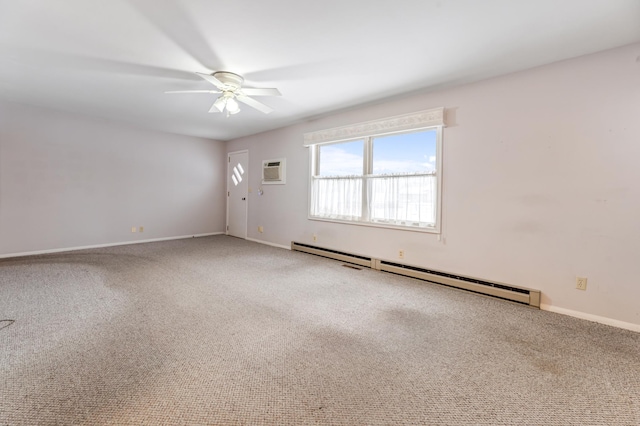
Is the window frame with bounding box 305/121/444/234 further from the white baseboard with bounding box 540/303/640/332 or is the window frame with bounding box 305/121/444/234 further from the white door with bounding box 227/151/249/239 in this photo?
the white door with bounding box 227/151/249/239

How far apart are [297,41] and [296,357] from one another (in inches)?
99.0

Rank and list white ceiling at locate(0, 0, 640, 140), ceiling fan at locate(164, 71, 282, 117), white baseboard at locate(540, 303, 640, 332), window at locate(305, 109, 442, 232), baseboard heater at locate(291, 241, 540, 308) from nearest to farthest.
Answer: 1. white ceiling at locate(0, 0, 640, 140)
2. white baseboard at locate(540, 303, 640, 332)
3. baseboard heater at locate(291, 241, 540, 308)
4. ceiling fan at locate(164, 71, 282, 117)
5. window at locate(305, 109, 442, 232)

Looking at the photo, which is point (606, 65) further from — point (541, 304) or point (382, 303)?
point (382, 303)

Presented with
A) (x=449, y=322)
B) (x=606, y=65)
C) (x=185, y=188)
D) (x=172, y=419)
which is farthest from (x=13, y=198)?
(x=606, y=65)

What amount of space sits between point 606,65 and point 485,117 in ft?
3.15

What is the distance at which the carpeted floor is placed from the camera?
1.41 m

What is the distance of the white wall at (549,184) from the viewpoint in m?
2.37

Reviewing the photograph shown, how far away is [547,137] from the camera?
2.70m

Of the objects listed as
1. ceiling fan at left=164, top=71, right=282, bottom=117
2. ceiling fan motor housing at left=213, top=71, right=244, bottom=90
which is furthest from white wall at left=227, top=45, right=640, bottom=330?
ceiling fan motor housing at left=213, top=71, right=244, bottom=90

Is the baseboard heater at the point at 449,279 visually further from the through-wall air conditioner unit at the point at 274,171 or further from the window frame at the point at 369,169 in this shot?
the through-wall air conditioner unit at the point at 274,171

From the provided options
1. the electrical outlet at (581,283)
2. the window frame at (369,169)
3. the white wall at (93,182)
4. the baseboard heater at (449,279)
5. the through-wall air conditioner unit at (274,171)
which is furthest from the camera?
the through-wall air conditioner unit at (274,171)

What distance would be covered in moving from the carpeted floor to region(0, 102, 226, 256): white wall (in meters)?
1.68

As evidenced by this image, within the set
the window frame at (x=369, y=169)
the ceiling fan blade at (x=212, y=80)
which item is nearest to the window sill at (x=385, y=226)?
the window frame at (x=369, y=169)

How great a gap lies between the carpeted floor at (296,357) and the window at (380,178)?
1060 mm
